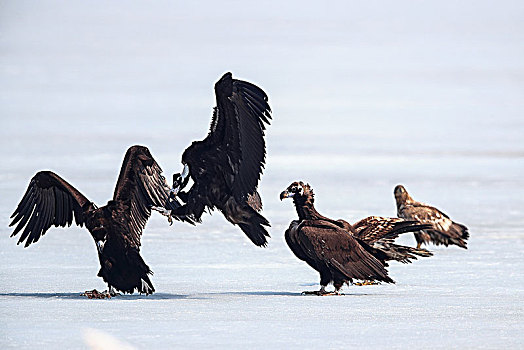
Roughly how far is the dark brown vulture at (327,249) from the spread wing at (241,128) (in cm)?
39

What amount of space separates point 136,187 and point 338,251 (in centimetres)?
148

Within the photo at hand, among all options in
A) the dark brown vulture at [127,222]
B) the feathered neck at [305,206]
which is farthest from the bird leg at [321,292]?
the dark brown vulture at [127,222]

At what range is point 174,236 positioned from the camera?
12.1m

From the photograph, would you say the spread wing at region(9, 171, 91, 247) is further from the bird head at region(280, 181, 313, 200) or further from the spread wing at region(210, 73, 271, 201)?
the bird head at region(280, 181, 313, 200)

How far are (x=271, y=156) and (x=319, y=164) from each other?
92 cm

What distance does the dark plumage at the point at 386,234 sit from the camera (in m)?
8.55

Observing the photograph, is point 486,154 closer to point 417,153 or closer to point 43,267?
point 417,153

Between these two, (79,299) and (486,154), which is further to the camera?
(486,154)

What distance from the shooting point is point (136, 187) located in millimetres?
8023

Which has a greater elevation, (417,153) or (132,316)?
(417,153)

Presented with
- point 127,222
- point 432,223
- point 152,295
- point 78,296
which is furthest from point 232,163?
point 432,223

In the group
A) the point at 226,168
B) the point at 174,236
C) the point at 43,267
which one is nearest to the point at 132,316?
the point at 226,168

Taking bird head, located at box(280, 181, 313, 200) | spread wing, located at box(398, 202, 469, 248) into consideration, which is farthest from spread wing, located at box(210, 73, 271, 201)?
spread wing, located at box(398, 202, 469, 248)

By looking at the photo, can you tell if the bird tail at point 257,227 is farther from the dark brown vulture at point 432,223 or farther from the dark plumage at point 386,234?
the dark brown vulture at point 432,223
